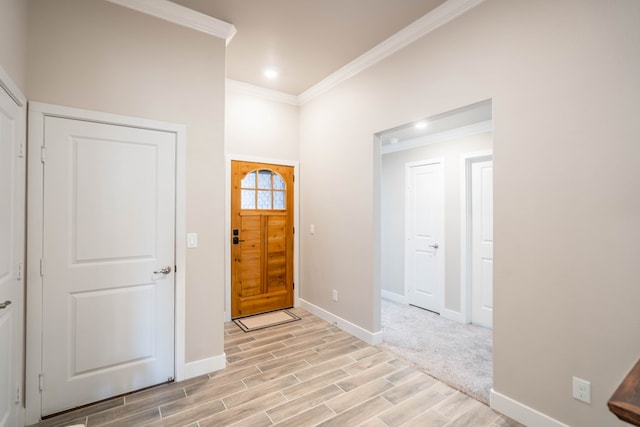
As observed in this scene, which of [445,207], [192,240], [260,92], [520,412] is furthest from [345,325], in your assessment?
[260,92]

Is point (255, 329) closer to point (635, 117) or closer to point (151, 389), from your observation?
point (151, 389)

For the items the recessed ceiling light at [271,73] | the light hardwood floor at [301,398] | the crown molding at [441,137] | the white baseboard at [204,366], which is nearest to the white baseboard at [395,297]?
the light hardwood floor at [301,398]

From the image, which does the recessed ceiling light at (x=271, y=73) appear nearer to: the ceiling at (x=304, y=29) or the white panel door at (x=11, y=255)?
the ceiling at (x=304, y=29)

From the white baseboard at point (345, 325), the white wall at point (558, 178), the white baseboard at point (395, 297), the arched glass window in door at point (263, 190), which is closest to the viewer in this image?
the white wall at point (558, 178)

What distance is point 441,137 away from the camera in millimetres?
4324

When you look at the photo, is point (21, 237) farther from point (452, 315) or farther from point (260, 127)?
point (452, 315)

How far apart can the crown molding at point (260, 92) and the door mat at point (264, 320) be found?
2944mm

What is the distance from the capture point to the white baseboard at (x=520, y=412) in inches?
73.9

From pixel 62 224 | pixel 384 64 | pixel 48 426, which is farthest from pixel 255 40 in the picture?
pixel 48 426

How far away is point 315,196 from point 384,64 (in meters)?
1.81

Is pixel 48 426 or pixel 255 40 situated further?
pixel 255 40

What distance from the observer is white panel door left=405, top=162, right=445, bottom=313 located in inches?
173

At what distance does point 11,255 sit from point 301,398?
83.0 inches

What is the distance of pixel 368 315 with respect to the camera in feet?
10.7
